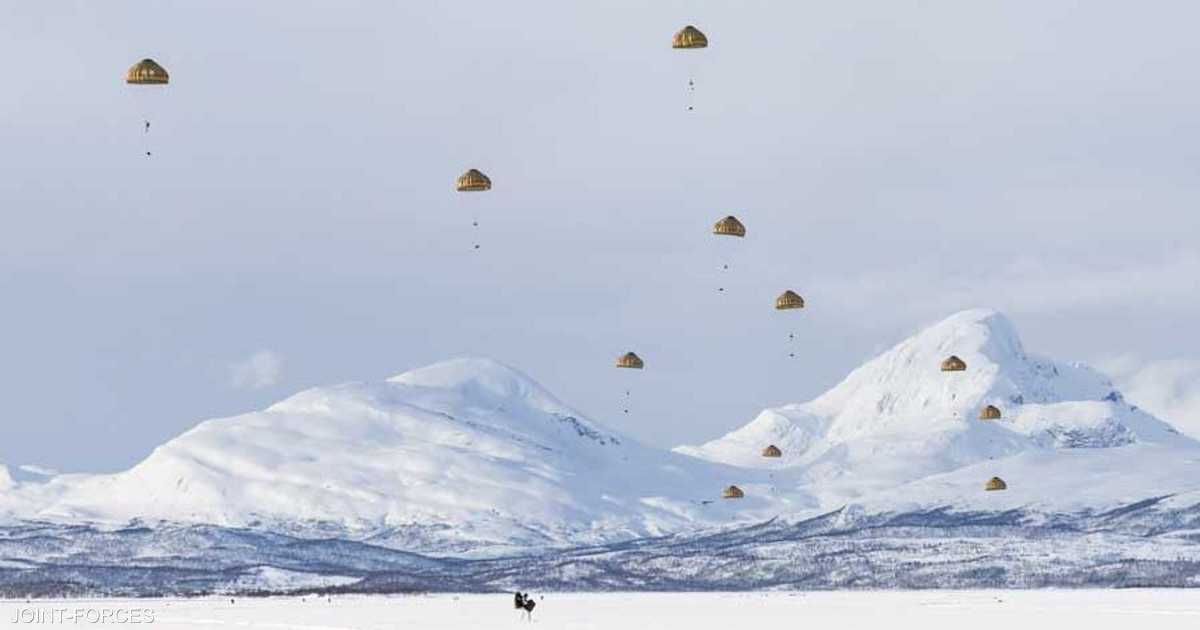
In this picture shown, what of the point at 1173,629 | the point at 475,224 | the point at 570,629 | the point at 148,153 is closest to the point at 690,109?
the point at 475,224

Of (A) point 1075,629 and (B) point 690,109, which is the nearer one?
(B) point 690,109

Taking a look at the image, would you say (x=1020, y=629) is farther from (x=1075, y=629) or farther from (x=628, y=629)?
(x=628, y=629)

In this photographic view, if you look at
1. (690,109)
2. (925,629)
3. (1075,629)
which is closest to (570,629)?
(925,629)

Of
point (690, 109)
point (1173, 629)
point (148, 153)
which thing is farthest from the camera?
point (1173, 629)

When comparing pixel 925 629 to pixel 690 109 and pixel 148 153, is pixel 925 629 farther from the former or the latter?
pixel 148 153

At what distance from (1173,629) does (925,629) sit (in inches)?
818

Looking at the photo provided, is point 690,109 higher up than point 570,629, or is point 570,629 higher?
point 690,109

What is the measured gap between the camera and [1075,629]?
200 m

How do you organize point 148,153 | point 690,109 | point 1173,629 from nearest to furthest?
point 690,109 < point 148,153 < point 1173,629

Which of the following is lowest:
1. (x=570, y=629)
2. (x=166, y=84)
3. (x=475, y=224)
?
(x=570, y=629)

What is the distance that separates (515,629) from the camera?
199 meters

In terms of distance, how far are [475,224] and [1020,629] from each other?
198 feet

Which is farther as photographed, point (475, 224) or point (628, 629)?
point (628, 629)

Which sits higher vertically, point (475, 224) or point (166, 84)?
point (166, 84)
